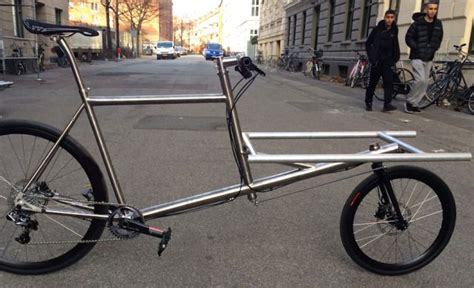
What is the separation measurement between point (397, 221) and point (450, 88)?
8787mm

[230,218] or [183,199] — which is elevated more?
[183,199]

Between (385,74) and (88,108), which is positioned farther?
(385,74)

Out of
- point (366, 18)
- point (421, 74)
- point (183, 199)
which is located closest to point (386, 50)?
point (421, 74)

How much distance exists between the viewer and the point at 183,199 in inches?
107

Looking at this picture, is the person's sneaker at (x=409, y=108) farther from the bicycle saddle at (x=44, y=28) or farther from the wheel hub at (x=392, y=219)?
the bicycle saddle at (x=44, y=28)

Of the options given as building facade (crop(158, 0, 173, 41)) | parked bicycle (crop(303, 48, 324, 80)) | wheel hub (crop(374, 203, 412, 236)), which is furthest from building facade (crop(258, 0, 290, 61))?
building facade (crop(158, 0, 173, 41))

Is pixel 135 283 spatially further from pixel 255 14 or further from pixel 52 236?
pixel 255 14

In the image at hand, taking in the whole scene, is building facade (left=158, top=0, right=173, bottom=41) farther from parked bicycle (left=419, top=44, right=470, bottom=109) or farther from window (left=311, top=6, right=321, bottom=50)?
parked bicycle (left=419, top=44, right=470, bottom=109)

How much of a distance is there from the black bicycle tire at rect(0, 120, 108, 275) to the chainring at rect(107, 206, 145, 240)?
0.23ft

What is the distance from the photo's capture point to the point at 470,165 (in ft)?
18.0

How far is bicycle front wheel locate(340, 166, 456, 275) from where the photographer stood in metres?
2.68

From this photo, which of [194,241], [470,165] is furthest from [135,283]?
[470,165]

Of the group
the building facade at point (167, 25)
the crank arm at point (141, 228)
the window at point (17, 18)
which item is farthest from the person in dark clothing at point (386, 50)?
the building facade at point (167, 25)

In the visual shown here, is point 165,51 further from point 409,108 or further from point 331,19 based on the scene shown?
point 409,108
